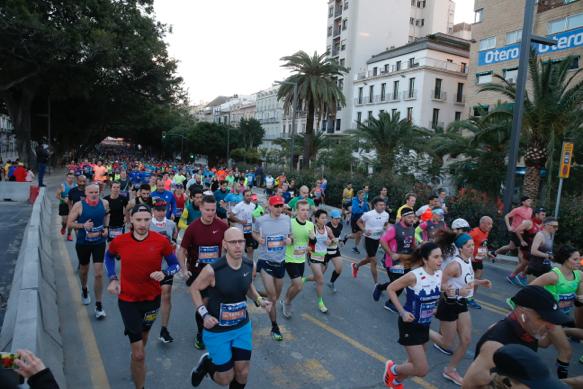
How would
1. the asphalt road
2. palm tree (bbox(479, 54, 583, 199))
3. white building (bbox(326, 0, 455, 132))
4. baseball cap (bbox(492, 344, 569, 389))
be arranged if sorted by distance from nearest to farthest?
baseball cap (bbox(492, 344, 569, 389)) < the asphalt road < palm tree (bbox(479, 54, 583, 199)) < white building (bbox(326, 0, 455, 132))

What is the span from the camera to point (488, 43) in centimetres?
3444

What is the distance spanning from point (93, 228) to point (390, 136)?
1915 cm

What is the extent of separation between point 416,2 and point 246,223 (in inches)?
2371

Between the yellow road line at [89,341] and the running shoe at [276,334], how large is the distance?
86.5 inches

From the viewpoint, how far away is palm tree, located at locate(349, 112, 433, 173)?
23.1 metres

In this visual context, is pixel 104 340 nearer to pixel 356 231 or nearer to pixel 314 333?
pixel 314 333

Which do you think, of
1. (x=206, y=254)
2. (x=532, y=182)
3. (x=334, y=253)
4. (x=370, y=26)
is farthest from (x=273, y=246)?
(x=370, y=26)

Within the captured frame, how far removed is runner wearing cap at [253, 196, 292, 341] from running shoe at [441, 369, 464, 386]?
2.42 m

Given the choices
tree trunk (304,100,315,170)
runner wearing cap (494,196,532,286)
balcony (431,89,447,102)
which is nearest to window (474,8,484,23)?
balcony (431,89,447,102)

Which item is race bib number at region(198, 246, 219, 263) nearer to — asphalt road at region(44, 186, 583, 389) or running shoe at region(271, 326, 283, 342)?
asphalt road at region(44, 186, 583, 389)

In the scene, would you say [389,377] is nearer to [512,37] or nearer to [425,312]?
[425,312]

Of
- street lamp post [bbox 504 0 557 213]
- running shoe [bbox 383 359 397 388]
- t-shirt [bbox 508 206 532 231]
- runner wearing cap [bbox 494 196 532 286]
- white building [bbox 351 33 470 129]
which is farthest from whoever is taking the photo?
white building [bbox 351 33 470 129]

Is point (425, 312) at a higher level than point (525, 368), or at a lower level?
lower

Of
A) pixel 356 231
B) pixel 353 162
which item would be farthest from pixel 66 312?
pixel 353 162
